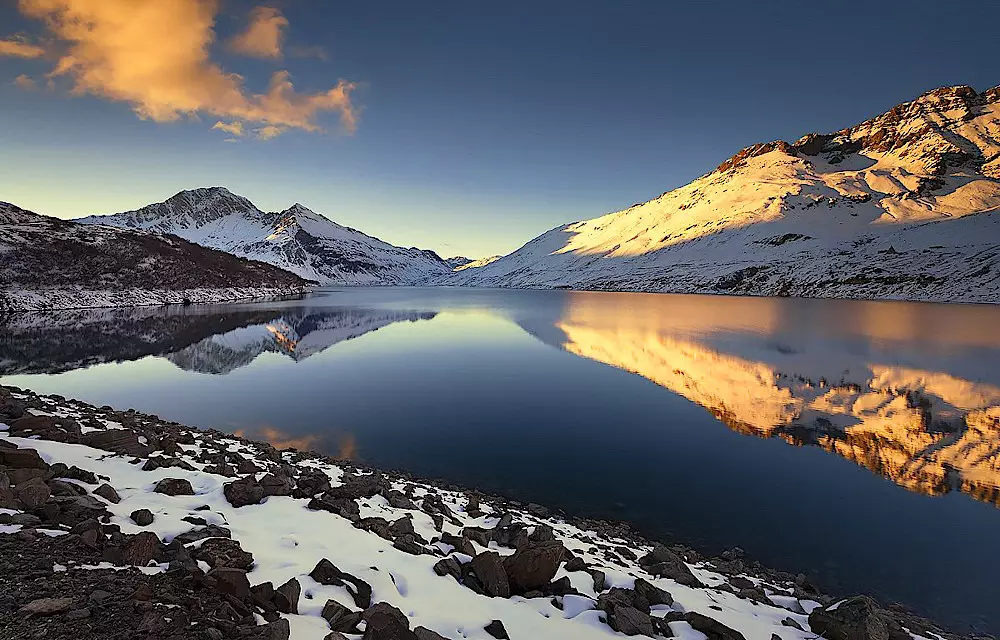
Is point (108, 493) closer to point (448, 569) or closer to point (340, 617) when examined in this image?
point (340, 617)

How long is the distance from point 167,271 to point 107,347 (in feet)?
225

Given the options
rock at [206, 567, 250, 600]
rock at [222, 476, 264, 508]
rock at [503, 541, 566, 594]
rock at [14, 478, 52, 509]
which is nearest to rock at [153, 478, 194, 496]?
rock at [222, 476, 264, 508]

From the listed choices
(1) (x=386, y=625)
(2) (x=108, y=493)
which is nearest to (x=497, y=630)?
(1) (x=386, y=625)

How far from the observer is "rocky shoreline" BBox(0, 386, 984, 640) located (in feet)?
16.7

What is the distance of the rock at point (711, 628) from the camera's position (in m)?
6.84

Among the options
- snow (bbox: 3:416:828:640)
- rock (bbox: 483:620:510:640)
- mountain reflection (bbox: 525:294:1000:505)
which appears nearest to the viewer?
rock (bbox: 483:620:510:640)

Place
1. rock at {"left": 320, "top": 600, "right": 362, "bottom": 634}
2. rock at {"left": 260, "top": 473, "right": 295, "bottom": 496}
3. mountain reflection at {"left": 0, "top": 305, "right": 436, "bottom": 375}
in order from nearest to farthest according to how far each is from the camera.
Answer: rock at {"left": 320, "top": 600, "right": 362, "bottom": 634} < rock at {"left": 260, "top": 473, "right": 295, "bottom": 496} < mountain reflection at {"left": 0, "top": 305, "right": 436, "bottom": 375}

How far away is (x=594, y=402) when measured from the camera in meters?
24.9

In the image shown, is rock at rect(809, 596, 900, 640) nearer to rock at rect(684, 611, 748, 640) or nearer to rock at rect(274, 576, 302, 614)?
rock at rect(684, 611, 748, 640)

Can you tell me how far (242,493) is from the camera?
923 cm

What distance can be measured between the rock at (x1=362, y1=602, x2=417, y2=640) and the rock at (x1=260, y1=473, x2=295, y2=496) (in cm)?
503

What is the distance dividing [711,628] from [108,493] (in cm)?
978

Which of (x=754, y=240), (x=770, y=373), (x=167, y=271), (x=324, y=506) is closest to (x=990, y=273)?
(x=754, y=240)

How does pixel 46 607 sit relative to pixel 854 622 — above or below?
above
